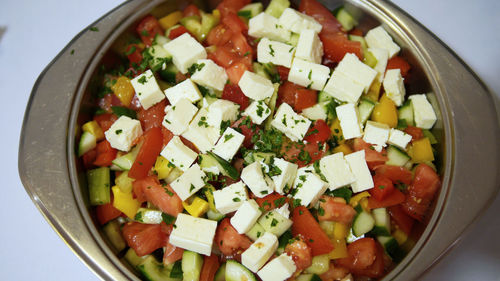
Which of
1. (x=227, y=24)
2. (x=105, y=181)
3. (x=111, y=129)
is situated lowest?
(x=105, y=181)

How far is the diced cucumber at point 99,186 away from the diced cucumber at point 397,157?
133 cm

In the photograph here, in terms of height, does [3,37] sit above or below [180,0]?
below

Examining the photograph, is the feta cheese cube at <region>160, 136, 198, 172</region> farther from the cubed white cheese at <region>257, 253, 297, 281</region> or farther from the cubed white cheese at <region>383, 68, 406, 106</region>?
the cubed white cheese at <region>383, 68, 406, 106</region>

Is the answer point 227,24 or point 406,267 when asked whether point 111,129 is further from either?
point 406,267

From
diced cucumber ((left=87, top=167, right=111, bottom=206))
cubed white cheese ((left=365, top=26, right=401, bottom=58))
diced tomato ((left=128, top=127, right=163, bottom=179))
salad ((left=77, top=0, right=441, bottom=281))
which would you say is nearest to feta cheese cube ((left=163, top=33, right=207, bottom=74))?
salad ((left=77, top=0, right=441, bottom=281))

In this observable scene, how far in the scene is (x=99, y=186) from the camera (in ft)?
5.72

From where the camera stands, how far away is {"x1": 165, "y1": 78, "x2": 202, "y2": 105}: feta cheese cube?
183cm

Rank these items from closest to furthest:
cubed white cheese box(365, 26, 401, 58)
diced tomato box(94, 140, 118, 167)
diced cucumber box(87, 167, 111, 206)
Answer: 1. diced cucumber box(87, 167, 111, 206)
2. diced tomato box(94, 140, 118, 167)
3. cubed white cheese box(365, 26, 401, 58)

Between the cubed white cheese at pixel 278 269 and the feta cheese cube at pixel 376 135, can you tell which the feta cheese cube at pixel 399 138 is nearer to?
the feta cheese cube at pixel 376 135

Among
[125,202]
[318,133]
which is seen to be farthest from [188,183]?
[318,133]

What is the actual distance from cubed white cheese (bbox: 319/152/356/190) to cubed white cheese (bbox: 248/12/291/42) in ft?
2.45

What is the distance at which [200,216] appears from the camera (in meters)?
1.69

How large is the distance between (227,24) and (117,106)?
2.44 feet

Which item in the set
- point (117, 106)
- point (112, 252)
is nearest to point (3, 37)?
point (117, 106)
